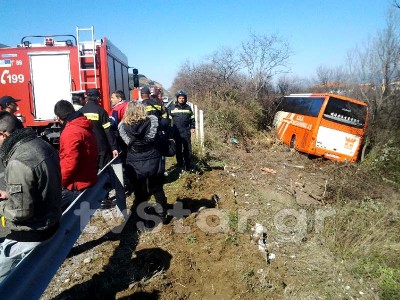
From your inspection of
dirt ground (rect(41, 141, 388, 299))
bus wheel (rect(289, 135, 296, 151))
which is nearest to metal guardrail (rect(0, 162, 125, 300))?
dirt ground (rect(41, 141, 388, 299))

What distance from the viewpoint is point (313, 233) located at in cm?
496

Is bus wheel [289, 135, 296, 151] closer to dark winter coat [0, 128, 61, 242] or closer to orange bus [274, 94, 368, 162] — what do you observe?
orange bus [274, 94, 368, 162]

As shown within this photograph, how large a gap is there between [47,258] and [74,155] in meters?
1.51

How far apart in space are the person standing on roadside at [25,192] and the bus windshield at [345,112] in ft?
33.5

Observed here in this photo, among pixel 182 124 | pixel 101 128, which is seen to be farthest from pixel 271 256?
pixel 182 124

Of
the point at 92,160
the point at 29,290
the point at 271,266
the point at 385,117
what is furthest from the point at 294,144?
the point at 29,290

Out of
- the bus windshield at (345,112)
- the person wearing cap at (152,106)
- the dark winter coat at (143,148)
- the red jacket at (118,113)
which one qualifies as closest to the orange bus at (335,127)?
the bus windshield at (345,112)

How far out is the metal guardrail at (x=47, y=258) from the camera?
1.86m

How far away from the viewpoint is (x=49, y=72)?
28.0 ft

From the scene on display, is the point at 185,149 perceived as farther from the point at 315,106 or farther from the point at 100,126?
the point at 315,106

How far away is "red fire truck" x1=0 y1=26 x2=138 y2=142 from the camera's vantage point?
8414mm

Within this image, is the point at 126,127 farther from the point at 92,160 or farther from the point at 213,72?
the point at 213,72

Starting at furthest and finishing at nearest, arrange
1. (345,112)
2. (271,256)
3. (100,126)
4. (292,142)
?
(292,142)
(345,112)
(100,126)
(271,256)

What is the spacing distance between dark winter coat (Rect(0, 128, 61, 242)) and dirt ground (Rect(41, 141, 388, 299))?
3.30ft
